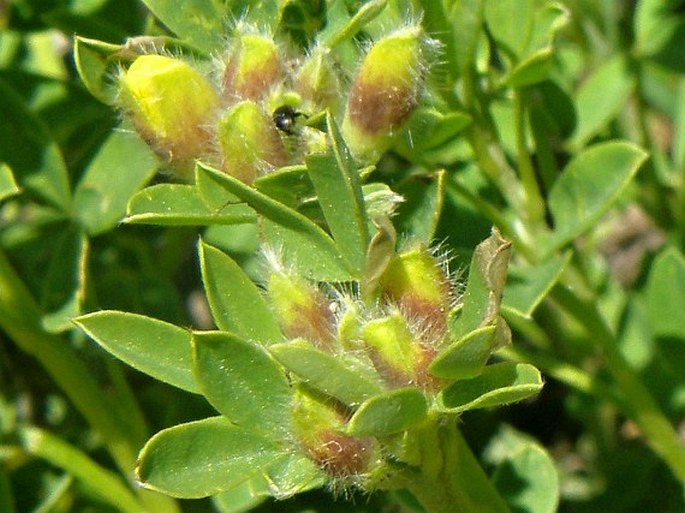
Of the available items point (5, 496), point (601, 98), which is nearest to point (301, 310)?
point (5, 496)

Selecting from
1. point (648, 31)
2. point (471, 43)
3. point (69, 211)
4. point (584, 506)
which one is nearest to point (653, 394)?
point (584, 506)

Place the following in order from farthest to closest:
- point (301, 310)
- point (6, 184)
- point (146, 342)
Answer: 1. point (6, 184)
2. point (146, 342)
3. point (301, 310)

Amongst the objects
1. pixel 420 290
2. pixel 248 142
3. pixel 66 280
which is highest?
pixel 248 142

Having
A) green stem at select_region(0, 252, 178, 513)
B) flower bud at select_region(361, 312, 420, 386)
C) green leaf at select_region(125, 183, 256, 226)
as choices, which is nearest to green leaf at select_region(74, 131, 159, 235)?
green stem at select_region(0, 252, 178, 513)

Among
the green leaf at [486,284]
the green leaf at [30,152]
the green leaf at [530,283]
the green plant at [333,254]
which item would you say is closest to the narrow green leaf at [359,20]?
the green plant at [333,254]

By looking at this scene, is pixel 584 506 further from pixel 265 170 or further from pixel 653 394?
pixel 265 170

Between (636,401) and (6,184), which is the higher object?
(6,184)

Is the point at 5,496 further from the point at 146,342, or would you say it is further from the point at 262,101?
the point at 262,101
